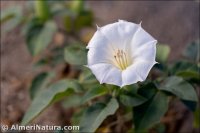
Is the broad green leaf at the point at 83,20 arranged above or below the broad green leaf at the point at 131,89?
below

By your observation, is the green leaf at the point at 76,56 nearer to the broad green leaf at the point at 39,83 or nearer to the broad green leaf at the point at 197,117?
the broad green leaf at the point at 39,83

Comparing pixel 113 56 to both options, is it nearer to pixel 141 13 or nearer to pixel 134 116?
pixel 134 116

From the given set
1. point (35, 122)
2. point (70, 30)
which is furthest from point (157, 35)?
point (35, 122)

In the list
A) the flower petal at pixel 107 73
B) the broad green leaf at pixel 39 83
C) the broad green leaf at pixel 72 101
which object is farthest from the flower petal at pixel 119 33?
the broad green leaf at pixel 39 83

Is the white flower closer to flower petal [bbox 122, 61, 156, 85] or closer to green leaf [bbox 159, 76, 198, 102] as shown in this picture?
flower petal [bbox 122, 61, 156, 85]

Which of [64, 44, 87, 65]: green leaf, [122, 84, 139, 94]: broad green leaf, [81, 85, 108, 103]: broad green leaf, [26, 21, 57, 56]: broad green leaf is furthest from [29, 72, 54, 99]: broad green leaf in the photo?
[122, 84, 139, 94]: broad green leaf

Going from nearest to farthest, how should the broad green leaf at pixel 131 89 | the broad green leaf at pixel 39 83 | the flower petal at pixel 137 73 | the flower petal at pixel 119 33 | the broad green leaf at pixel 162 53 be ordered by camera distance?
the flower petal at pixel 137 73 < the flower petal at pixel 119 33 < the broad green leaf at pixel 131 89 < the broad green leaf at pixel 162 53 < the broad green leaf at pixel 39 83
